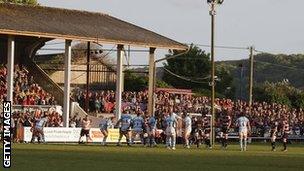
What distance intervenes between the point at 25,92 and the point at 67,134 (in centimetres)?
644

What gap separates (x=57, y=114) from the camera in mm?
57969

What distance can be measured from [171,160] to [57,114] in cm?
2614

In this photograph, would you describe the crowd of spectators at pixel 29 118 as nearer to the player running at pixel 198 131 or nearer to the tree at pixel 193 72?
the player running at pixel 198 131

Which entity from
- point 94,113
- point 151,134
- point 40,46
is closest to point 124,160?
point 151,134

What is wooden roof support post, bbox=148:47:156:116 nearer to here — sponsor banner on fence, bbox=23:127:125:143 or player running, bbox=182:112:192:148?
sponsor banner on fence, bbox=23:127:125:143

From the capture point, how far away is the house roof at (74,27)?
55.2 m

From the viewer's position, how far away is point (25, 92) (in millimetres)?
59906

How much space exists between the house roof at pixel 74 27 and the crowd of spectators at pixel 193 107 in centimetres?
422

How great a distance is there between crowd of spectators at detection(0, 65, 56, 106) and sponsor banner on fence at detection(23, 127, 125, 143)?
4818 millimetres

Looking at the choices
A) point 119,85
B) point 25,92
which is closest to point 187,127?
point 119,85

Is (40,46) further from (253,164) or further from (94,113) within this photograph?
(253,164)

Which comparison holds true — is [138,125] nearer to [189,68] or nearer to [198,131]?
[198,131]

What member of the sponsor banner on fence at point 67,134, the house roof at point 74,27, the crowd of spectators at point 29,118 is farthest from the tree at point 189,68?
the sponsor banner on fence at point 67,134

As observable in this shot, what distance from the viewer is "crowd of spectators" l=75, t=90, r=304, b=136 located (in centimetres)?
6369
